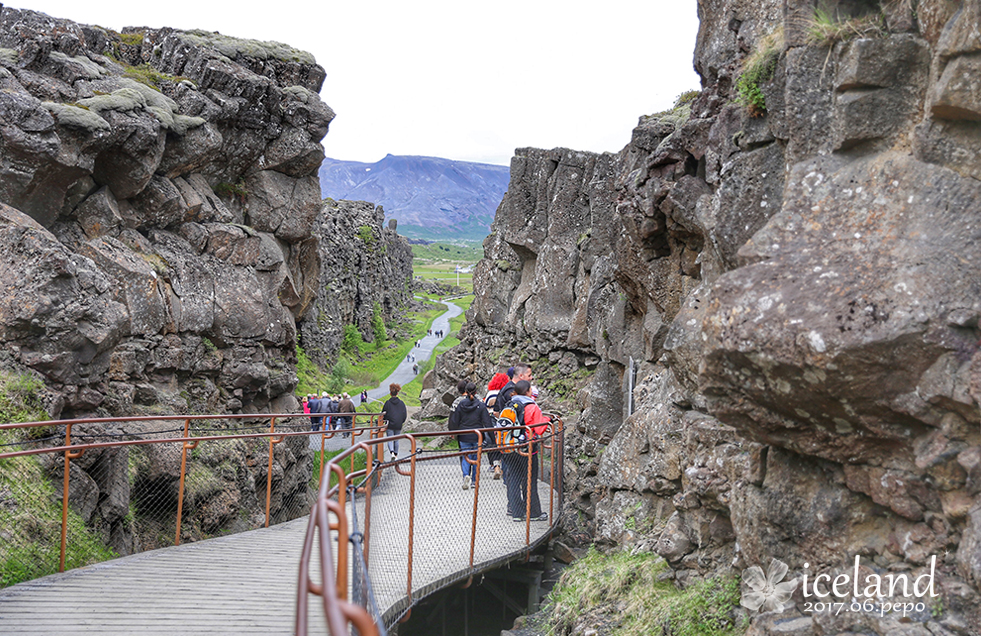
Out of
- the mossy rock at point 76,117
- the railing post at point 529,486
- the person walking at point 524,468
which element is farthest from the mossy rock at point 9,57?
the railing post at point 529,486

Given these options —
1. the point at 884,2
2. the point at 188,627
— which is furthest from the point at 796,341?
the point at 188,627

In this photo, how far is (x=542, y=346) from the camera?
2077 cm

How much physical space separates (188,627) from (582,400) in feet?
37.2

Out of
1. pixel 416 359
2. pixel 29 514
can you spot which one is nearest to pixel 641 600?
pixel 29 514

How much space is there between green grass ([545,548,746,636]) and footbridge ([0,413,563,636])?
1.20m

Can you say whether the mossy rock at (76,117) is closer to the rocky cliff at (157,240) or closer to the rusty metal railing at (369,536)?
the rocky cliff at (157,240)

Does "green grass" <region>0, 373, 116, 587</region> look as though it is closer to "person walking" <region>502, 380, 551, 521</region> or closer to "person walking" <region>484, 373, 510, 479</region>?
"person walking" <region>502, 380, 551, 521</region>

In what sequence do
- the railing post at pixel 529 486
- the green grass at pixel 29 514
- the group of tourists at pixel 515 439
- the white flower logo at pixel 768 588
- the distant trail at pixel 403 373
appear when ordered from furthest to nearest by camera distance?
the distant trail at pixel 403 373 → the group of tourists at pixel 515 439 → the railing post at pixel 529 486 → the green grass at pixel 29 514 → the white flower logo at pixel 768 588

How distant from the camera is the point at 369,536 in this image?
691cm

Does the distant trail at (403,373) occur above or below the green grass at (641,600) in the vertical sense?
below

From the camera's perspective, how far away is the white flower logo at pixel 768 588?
18.9ft

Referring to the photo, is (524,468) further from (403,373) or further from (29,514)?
(403,373)

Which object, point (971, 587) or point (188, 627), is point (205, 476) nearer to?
point (188, 627)

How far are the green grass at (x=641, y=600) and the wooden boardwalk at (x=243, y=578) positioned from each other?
119 centimetres
